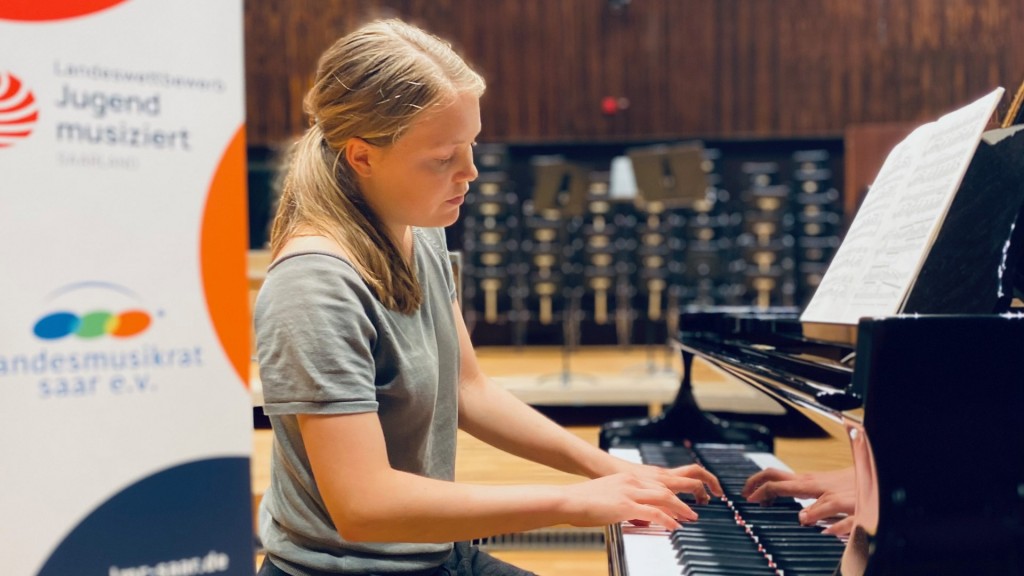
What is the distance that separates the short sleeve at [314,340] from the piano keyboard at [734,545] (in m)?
0.40

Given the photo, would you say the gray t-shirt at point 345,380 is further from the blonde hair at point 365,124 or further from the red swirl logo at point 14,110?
the red swirl logo at point 14,110

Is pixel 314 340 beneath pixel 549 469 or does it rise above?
above

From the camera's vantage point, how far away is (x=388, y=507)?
3.60 feet

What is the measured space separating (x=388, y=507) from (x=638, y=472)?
0.37m

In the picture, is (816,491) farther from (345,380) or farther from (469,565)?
(345,380)

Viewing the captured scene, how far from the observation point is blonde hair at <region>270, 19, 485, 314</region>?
122 centimetres

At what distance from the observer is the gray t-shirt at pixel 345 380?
1.10m

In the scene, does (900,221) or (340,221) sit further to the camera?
(900,221)

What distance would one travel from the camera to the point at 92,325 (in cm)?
95

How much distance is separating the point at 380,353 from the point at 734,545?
53 centimetres

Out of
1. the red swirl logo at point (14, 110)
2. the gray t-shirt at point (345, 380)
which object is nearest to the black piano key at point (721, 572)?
the gray t-shirt at point (345, 380)

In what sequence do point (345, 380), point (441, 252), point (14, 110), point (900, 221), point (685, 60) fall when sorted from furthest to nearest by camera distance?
point (685, 60) < point (441, 252) < point (900, 221) < point (345, 380) < point (14, 110)

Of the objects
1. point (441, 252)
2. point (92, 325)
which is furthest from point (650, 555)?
point (92, 325)

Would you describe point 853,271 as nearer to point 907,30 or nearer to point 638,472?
point 638,472
